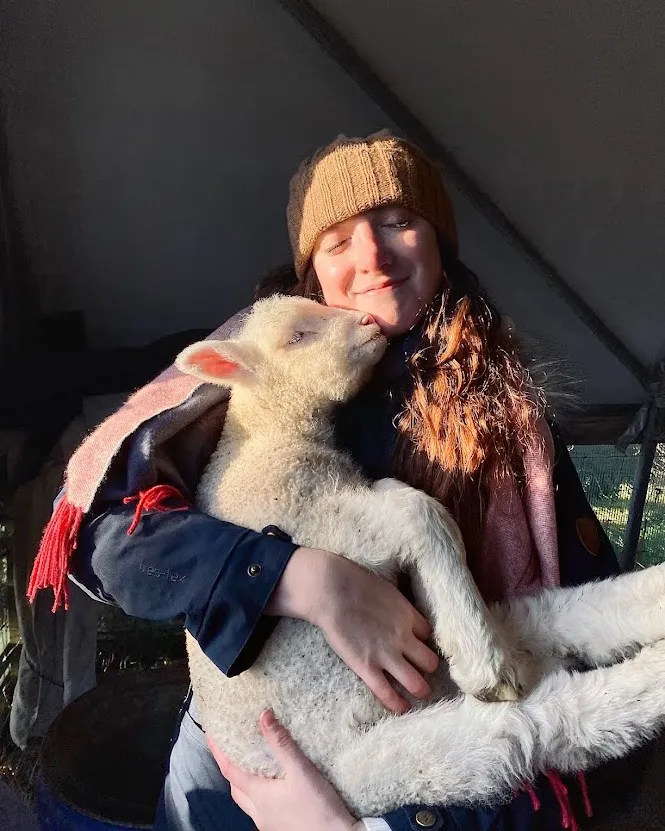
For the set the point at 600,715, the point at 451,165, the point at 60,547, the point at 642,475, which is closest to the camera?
the point at 600,715

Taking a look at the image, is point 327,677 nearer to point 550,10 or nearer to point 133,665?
point 550,10

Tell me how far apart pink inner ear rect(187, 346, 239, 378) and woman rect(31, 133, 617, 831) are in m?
0.06

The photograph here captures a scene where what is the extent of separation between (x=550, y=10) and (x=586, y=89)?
317mm

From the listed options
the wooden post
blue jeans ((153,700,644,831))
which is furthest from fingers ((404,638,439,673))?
the wooden post

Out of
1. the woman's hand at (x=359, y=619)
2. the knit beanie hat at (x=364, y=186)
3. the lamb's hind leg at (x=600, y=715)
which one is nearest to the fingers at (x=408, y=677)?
the woman's hand at (x=359, y=619)

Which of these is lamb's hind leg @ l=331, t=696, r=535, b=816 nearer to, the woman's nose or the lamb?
the lamb

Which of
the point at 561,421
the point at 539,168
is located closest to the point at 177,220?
the point at 539,168

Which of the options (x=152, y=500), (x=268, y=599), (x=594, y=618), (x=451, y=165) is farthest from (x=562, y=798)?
(x=451, y=165)

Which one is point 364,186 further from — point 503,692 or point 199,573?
point 503,692

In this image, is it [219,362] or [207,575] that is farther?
[219,362]

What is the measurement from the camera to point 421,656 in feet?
2.99

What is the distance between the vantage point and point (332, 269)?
3.95ft

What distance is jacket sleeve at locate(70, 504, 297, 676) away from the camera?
0.90 meters

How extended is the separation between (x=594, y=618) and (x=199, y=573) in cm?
59
